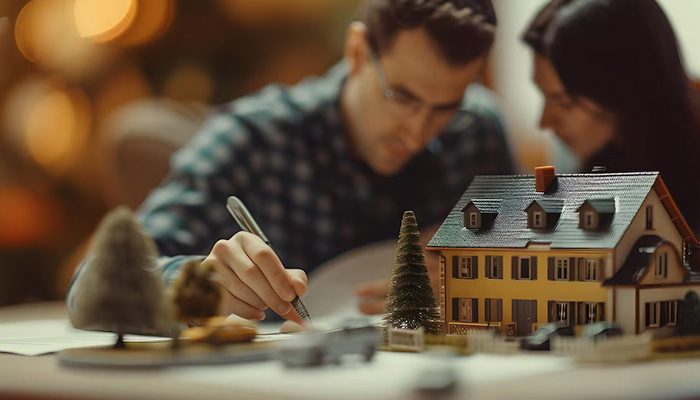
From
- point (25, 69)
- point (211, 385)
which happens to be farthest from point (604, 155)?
point (25, 69)

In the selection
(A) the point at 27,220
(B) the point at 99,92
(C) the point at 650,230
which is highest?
(B) the point at 99,92

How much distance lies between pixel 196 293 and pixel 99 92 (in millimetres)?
2122

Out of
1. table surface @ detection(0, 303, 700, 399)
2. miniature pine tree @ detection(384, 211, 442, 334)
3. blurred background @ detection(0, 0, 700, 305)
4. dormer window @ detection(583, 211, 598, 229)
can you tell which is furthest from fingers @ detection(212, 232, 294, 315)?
blurred background @ detection(0, 0, 700, 305)

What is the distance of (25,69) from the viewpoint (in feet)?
10.8

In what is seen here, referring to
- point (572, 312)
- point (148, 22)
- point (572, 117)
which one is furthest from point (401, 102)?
point (148, 22)

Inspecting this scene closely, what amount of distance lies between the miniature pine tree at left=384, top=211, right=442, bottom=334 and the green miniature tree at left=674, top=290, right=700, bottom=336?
0.41 meters

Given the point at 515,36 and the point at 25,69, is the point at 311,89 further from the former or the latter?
the point at 25,69

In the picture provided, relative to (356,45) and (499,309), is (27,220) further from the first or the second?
(499,309)

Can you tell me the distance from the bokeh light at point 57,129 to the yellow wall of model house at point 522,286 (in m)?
2.07

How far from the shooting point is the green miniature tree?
4.95 feet

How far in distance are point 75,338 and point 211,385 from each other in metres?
0.79

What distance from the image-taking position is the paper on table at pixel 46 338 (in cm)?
164

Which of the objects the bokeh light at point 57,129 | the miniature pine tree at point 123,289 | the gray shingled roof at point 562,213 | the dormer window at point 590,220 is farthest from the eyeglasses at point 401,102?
the bokeh light at point 57,129

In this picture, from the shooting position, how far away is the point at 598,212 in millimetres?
1492
